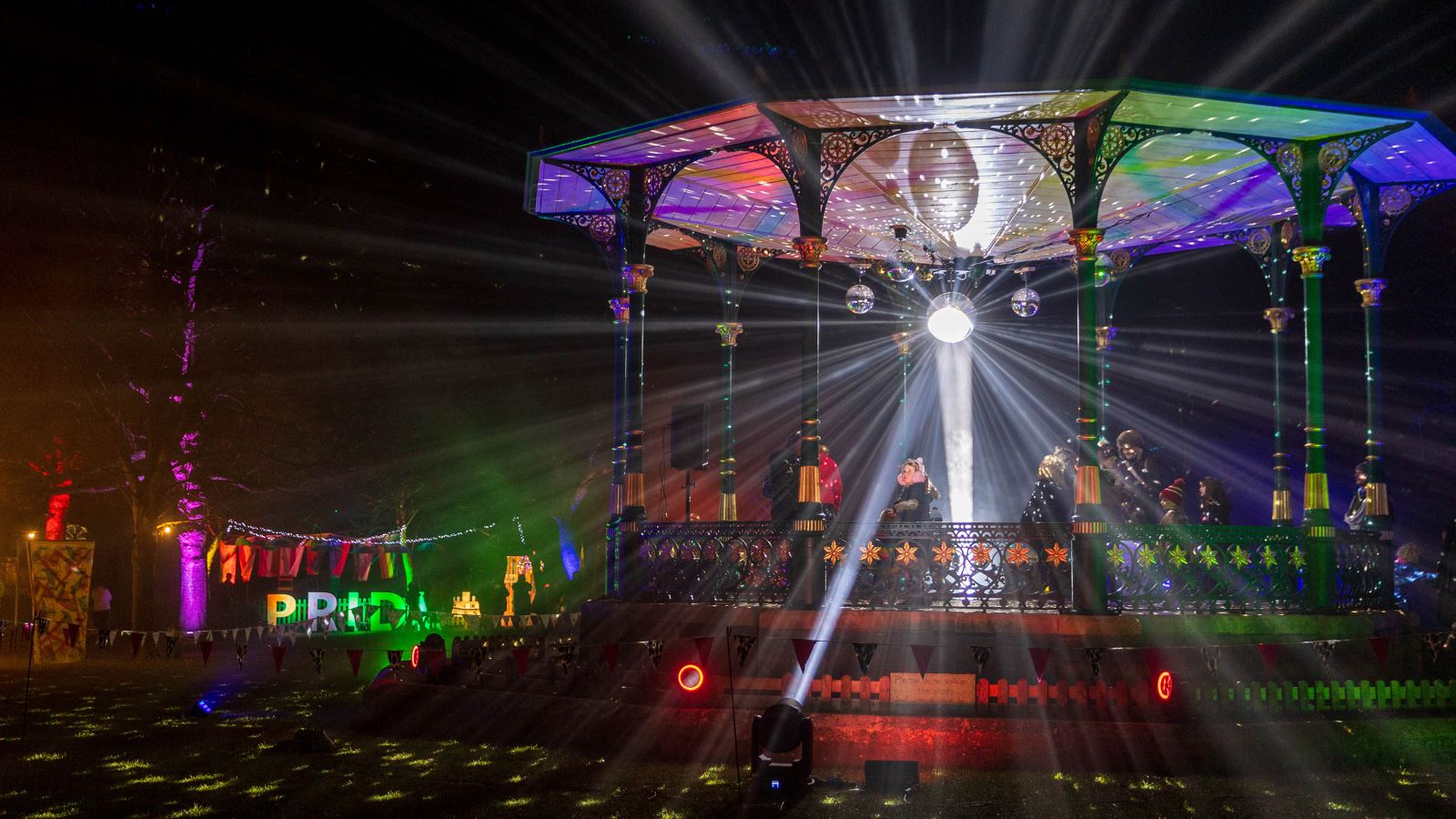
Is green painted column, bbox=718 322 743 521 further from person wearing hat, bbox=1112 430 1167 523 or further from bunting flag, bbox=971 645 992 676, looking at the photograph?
bunting flag, bbox=971 645 992 676

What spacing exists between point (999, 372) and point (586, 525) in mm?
12125

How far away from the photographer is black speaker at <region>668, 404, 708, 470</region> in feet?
81.0

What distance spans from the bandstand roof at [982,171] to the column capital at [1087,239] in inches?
51.7

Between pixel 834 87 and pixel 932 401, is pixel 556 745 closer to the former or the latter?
pixel 834 87

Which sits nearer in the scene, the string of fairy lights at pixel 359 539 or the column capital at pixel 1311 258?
the column capital at pixel 1311 258

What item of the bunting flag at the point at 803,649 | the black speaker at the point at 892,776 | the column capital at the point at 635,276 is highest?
the column capital at the point at 635,276

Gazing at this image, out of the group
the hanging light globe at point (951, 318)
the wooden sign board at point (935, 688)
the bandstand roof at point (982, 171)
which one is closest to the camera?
the wooden sign board at point (935, 688)

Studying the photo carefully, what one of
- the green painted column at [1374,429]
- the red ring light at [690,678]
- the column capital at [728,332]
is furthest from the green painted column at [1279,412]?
the red ring light at [690,678]

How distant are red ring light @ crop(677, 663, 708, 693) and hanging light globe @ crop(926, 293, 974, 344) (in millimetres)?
9144

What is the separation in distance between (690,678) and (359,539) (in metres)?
19.5

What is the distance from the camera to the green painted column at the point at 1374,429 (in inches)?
567

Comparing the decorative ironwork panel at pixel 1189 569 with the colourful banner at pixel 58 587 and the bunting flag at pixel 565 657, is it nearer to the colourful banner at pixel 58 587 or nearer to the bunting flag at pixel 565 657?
the bunting flag at pixel 565 657

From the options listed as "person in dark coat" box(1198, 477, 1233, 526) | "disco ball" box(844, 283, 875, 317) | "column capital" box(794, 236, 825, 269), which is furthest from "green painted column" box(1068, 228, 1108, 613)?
"disco ball" box(844, 283, 875, 317)

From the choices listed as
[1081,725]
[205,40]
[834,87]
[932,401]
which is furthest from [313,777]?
[205,40]
